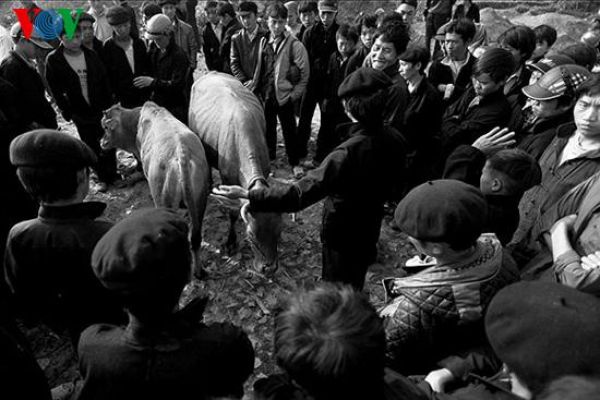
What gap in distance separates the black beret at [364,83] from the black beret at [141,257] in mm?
1657

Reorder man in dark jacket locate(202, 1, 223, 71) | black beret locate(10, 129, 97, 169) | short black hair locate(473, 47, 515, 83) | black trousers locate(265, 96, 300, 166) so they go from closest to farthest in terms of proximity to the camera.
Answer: black beret locate(10, 129, 97, 169) → short black hair locate(473, 47, 515, 83) → black trousers locate(265, 96, 300, 166) → man in dark jacket locate(202, 1, 223, 71)

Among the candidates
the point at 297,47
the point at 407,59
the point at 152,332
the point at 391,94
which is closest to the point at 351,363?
the point at 152,332

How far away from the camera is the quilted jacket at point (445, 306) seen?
201cm

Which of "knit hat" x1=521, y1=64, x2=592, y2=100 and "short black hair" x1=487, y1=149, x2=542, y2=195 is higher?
"knit hat" x1=521, y1=64, x2=592, y2=100

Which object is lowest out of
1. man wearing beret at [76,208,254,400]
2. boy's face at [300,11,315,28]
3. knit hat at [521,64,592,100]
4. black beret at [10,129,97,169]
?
man wearing beret at [76,208,254,400]

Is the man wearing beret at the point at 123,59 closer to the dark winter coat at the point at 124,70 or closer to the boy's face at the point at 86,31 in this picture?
the dark winter coat at the point at 124,70

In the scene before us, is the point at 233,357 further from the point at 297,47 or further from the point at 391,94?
the point at 297,47

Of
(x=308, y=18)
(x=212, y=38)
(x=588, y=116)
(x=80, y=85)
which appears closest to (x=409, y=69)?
(x=588, y=116)

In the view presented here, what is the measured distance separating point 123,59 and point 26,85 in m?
1.48

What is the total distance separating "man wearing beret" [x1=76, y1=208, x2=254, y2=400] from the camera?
66.7 inches

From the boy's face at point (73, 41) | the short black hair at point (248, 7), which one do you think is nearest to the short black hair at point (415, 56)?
the short black hair at point (248, 7)

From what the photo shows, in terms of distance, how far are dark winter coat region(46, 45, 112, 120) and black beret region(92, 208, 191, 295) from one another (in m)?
4.69

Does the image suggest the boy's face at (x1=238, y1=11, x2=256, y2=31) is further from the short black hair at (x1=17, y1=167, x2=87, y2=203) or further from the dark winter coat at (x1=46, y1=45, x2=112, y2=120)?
the short black hair at (x1=17, y1=167, x2=87, y2=203)

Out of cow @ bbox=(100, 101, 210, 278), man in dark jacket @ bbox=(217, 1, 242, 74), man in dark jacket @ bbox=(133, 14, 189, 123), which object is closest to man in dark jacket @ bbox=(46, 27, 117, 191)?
man in dark jacket @ bbox=(133, 14, 189, 123)
